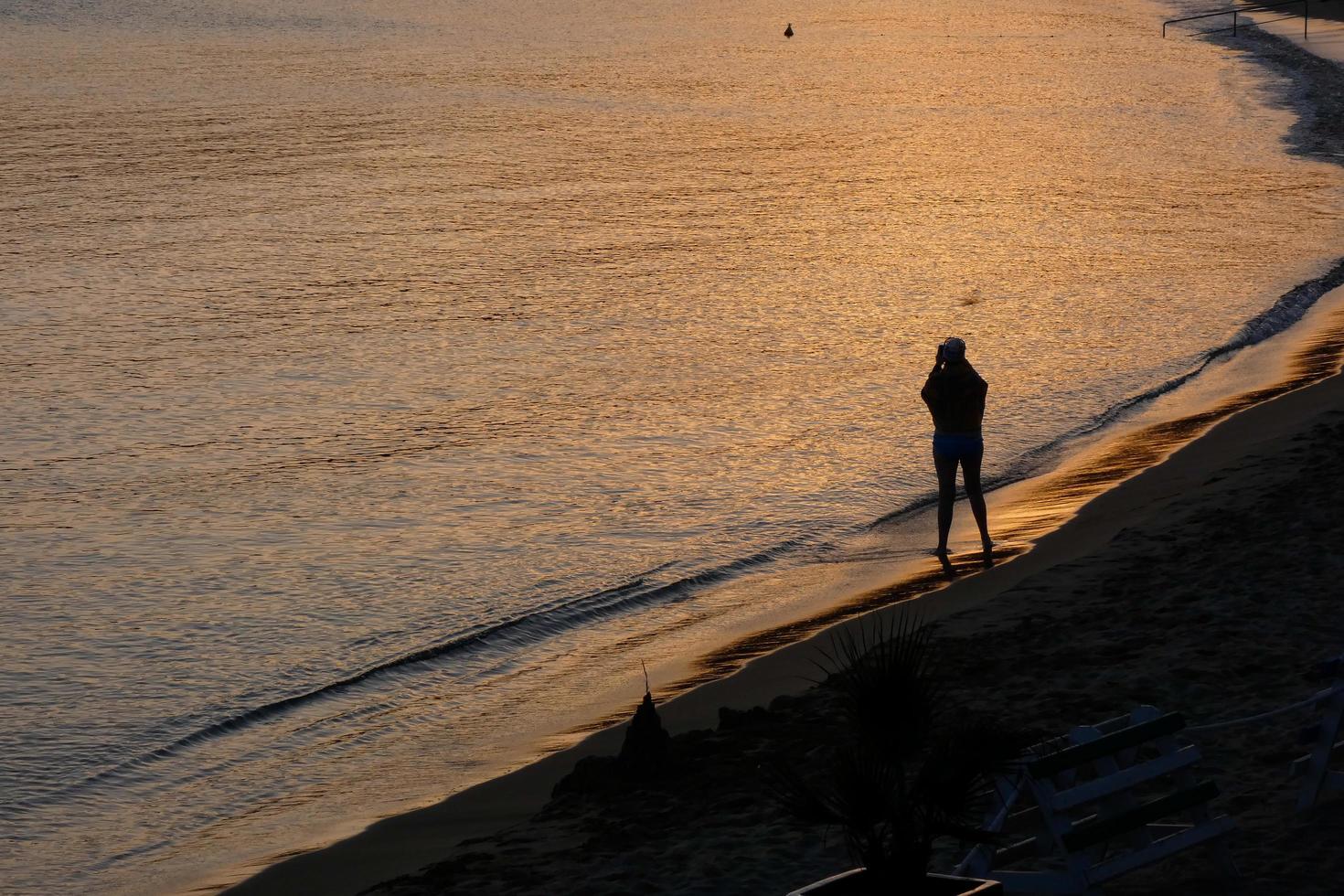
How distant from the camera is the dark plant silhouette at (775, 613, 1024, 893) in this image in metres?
5.21

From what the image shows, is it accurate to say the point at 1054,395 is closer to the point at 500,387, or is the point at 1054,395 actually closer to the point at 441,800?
the point at 500,387

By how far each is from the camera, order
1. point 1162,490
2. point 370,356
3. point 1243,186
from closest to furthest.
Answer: point 1162,490
point 370,356
point 1243,186

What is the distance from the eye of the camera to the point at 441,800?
10031 mm

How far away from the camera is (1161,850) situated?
20.6 feet

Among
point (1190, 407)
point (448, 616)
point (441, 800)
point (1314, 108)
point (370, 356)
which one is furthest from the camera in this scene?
point (1314, 108)

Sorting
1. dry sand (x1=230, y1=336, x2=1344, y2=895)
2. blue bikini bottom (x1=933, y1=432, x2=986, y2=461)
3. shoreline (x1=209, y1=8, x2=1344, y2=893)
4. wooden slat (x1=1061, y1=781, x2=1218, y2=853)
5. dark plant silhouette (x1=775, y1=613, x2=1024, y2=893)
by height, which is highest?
dark plant silhouette (x1=775, y1=613, x2=1024, y2=893)

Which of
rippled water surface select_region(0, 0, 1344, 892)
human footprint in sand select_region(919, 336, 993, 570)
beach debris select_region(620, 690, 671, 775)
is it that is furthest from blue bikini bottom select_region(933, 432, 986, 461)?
beach debris select_region(620, 690, 671, 775)

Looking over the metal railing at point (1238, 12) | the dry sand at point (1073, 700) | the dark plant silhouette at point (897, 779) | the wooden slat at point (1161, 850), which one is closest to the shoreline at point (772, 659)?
the dry sand at point (1073, 700)

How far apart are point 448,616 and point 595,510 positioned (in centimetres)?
289

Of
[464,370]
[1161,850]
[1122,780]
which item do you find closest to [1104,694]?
[1161,850]

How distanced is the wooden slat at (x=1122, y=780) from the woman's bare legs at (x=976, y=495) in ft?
A: 22.5

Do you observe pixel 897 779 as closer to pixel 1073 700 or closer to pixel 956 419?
pixel 1073 700

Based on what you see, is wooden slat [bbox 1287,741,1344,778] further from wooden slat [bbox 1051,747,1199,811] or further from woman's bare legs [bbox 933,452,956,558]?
woman's bare legs [bbox 933,452,956,558]

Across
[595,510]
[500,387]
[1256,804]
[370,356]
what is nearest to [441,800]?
[1256,804]
